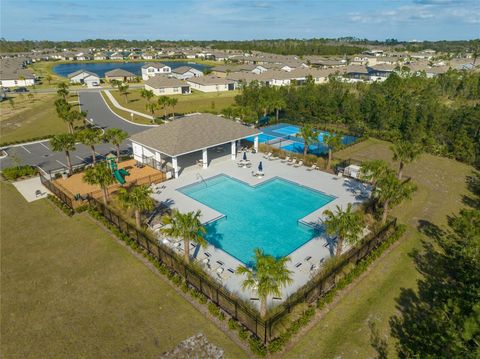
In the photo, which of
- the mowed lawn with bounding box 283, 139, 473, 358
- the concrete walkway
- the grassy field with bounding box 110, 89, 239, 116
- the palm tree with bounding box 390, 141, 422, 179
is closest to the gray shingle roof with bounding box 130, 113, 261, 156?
the palm tree with bounding box 390, 141, 422, 179

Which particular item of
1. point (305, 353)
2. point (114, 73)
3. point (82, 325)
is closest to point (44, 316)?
point (82, 325)

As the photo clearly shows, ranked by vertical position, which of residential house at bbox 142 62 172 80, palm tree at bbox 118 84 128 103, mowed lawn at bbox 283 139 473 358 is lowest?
mowed lawn at bbox 283 139 473 358

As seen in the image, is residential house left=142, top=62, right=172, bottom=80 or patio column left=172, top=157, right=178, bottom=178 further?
residential house left=142, top=62, right=172, bottom=80

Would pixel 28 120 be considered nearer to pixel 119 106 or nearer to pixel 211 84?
pixel 119 106

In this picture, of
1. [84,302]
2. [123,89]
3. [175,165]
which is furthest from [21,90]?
[84,302]

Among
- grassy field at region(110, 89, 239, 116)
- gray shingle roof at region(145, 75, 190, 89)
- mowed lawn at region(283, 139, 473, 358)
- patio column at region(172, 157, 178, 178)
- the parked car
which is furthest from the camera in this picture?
the parked car

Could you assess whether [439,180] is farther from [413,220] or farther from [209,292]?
[209,292]

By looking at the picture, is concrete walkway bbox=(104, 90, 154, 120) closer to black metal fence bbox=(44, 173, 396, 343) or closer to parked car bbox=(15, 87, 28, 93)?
parked car bbox=(15, 87, 28, 93)
